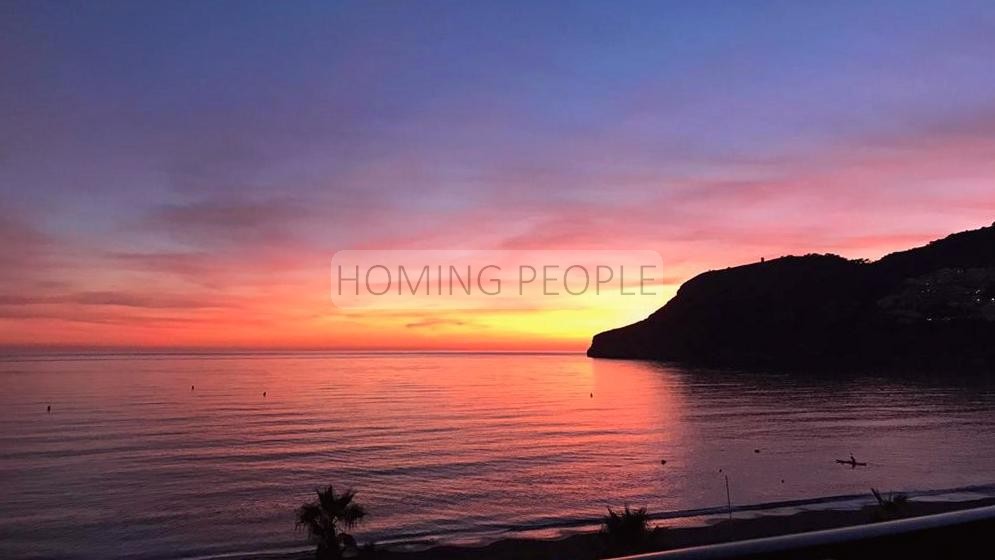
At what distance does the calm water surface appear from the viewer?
26828mm

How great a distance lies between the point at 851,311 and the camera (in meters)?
167

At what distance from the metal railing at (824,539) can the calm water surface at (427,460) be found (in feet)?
77.7

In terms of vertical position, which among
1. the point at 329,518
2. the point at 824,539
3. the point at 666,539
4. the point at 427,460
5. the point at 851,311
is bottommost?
the point at 427,460

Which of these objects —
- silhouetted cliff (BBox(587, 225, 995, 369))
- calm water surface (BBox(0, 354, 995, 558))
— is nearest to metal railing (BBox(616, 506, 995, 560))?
calm water surface (BBox(0, 354, 995, 558))

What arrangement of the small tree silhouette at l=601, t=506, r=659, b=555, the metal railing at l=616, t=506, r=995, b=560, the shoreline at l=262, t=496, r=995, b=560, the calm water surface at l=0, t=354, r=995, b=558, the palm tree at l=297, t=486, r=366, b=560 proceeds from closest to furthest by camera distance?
the metal railing at l=616, t=506, r=995, b=560, the small tree silhouette at l=601, t=506, r=659, b=555, the palm tree at l=297, t=486, r=366, b=560, the shoreline at l=262, t=496, r=995, b=560, the calm water surface at l=0, t=354, r=995, b=558

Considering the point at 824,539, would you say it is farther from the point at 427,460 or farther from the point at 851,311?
the point at 851,311

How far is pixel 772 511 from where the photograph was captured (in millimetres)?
27328

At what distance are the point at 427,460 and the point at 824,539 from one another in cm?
4048

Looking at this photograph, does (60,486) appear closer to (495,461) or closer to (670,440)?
(495,461)

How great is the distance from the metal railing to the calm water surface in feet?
77.7

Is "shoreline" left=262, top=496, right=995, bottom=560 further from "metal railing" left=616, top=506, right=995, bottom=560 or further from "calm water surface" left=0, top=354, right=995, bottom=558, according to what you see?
"metal railing" left=616, top=506, right=995, bottom=560

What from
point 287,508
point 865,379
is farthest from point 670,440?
point 865,379

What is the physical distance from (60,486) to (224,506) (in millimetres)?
10267

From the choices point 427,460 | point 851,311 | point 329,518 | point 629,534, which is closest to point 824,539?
point 629,534
